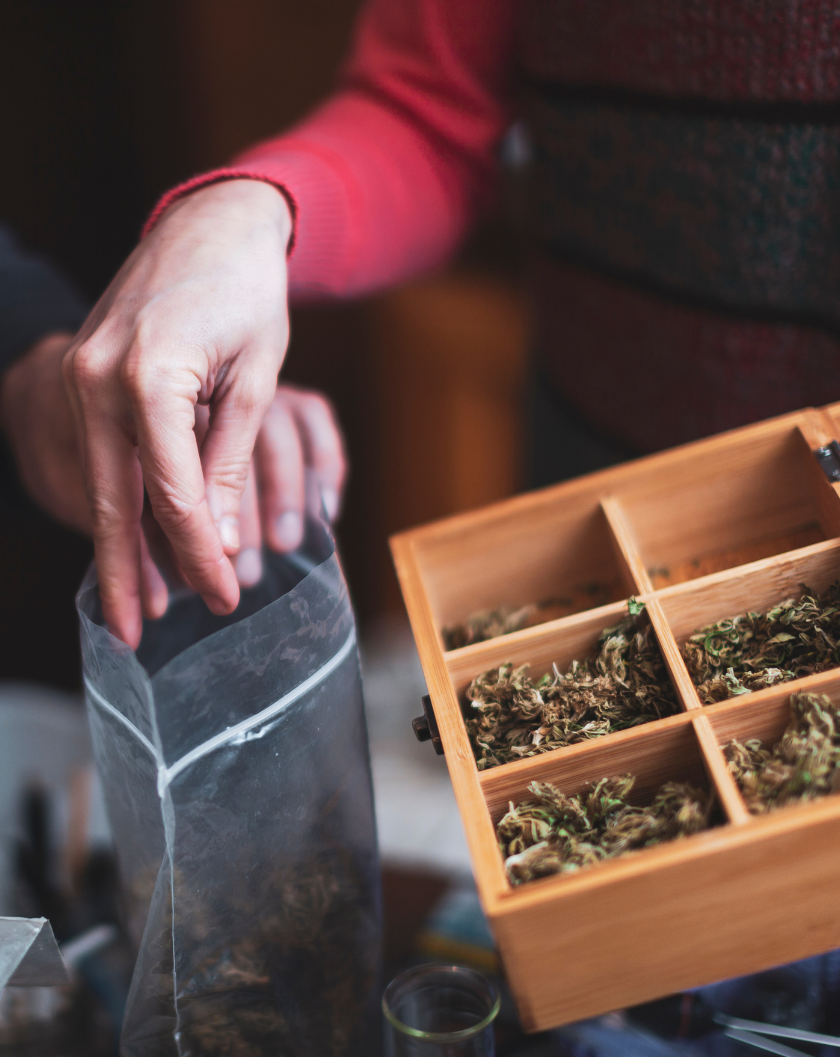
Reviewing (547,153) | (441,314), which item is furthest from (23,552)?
(547,153)

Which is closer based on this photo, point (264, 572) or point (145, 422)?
point (145, 422)

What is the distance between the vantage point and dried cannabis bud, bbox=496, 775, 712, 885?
0.52 metres

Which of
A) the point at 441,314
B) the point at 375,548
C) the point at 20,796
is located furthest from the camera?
the point at 375,548

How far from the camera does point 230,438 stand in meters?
0.67

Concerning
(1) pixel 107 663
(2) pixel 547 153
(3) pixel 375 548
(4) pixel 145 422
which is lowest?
(1) pixel 107 663

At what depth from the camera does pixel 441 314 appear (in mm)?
2139

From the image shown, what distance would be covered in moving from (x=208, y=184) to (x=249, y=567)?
36 centimetres

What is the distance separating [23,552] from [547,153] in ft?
4.99

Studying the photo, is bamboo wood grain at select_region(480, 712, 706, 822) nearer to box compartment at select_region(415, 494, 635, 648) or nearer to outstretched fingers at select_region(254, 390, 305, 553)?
box compartment at select_region(415, 494, 635, 648)

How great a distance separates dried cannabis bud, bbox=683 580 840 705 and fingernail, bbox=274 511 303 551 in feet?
1.26

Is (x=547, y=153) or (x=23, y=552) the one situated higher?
(x=23, y=552)

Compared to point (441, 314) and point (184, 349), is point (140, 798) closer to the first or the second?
point (184, 349)

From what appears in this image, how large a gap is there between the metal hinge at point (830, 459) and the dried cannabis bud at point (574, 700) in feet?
0.60

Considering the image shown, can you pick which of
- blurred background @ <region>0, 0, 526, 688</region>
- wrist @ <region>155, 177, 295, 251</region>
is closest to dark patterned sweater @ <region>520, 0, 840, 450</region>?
wrist @ <region>155, 177, 295, 251</region>
